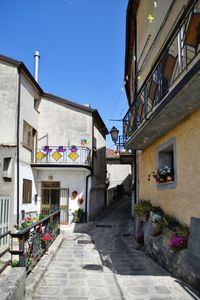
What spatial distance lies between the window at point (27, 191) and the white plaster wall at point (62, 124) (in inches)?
118

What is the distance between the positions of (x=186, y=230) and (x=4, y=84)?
37.9ft

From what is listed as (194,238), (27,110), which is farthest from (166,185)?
(27,110)

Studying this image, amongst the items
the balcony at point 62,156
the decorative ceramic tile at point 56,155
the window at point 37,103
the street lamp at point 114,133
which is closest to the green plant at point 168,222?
the street lamp at point 114,133

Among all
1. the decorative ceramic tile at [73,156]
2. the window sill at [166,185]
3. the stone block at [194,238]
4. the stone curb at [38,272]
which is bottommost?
the stone curb at [38,272]

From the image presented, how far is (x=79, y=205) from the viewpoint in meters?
16.7

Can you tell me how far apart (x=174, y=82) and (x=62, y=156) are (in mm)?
11478

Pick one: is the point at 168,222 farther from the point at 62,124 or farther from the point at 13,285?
the point at 62,124

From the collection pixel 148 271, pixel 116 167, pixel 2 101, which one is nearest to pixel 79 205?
pixel 2 101

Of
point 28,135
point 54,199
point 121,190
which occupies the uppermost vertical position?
point 28,135

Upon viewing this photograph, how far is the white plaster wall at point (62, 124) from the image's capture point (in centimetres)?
1770

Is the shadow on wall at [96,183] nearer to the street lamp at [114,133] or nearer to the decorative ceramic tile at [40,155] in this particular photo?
the decorative ceramic tile at [40,155]

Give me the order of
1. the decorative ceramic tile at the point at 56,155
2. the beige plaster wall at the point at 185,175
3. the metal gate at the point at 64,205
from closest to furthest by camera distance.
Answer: the beige plaster wall at the point at 185,175 → the decorative ceramic tile at the point at 56,155 → the metal gate at the point at 64,205

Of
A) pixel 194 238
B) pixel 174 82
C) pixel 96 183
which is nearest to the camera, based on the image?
pixel 194 238

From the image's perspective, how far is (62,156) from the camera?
653 inches
